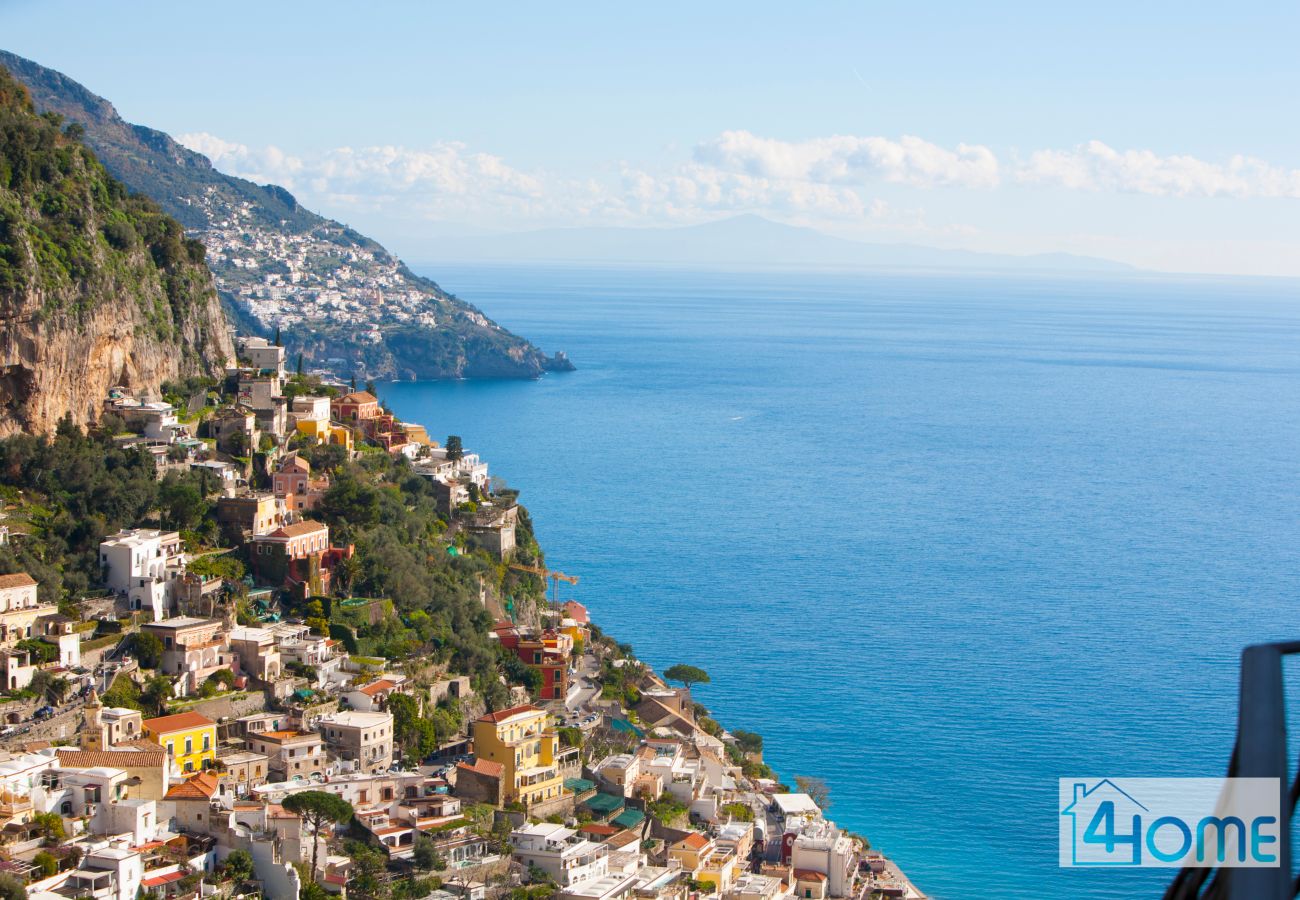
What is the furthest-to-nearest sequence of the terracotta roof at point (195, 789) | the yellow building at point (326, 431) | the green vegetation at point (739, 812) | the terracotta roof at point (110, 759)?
1. the yellow building at point (326, 431)
2. the green vegetation at point (739, 812)
3. the terracotta roof at point (195, 789)
4. the terracotta roof at point (110, 759)

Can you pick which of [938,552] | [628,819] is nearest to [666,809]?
[628,819]

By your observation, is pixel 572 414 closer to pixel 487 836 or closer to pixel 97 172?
pixel 97 172

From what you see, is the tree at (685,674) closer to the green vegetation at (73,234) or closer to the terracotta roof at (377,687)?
the terracotta roof at (377,687)

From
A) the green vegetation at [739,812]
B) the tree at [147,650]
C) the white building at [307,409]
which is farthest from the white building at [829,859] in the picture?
the white building at [307,409]

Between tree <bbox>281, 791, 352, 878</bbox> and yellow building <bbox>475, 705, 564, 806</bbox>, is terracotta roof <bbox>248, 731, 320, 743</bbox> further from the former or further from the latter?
yellow building <bbox>475, 705, 564, 806</bbox>

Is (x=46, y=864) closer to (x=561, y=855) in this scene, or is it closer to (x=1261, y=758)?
(x=561, y=855)

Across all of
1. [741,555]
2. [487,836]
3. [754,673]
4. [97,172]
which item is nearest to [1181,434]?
[741,555]
